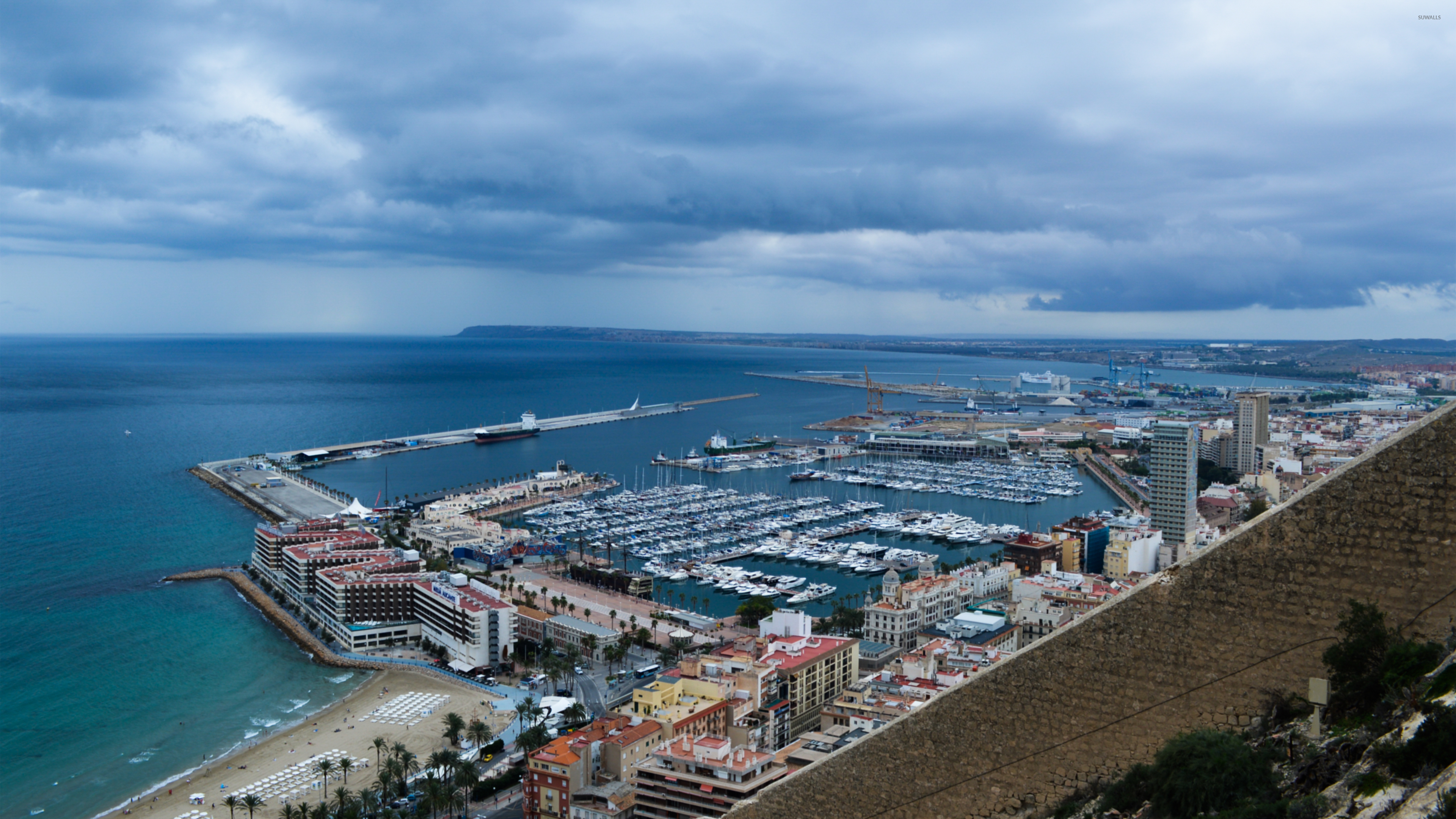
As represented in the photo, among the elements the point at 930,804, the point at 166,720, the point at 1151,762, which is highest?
the point at 1151,762

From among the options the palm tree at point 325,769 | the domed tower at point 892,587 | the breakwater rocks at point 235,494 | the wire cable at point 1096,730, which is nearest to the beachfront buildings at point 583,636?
the palm tree at point 325,769

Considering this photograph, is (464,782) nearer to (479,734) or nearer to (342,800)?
(342,800)

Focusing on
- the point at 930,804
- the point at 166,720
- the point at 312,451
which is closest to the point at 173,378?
the point at 312,451

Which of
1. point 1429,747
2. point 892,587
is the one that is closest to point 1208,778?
point 1429,747

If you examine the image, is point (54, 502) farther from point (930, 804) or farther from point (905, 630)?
point (930, 804)

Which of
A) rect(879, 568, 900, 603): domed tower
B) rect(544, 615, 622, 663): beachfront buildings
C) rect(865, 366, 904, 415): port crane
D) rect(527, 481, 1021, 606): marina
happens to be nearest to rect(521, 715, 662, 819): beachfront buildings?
rect(544, 615, 622, 663): beachfront buildings

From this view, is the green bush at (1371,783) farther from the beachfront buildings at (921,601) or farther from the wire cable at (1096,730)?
the beachfront buildings at (921,601)

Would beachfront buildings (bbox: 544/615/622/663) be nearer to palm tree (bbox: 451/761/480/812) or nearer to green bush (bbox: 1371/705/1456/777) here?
palm tree (bbox: 451/761/480/812)

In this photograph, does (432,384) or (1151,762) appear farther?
(432,384)
